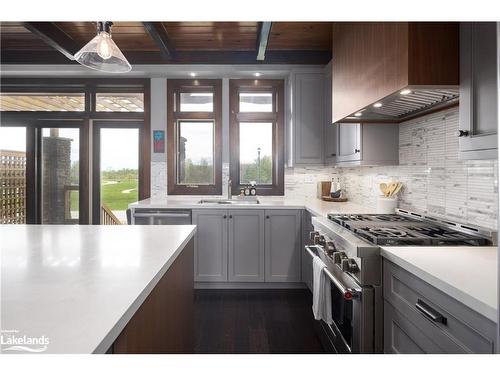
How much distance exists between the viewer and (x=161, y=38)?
3232mm

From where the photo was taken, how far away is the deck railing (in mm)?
4352

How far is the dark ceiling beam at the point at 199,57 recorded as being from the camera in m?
3.78

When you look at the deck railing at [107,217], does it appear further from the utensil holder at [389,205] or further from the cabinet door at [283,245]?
the utensil holder at [389,205]

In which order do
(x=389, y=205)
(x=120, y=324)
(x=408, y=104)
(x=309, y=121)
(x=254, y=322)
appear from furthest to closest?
(x=309, y=121) → (x=254, y=322) → (x=389, y=205) → (x=408, y=104) → (x=120, y=324)

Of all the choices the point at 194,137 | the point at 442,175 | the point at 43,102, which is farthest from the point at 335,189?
the point at 43,102

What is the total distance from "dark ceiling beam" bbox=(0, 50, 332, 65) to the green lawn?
153 centimetres

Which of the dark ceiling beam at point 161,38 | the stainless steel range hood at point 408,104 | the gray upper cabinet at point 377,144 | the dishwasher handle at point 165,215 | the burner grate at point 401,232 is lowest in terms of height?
the dishwasher handle at point 165,215

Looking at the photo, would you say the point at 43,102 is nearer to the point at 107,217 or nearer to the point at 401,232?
the point at 107,217

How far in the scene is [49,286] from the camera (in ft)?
2.95

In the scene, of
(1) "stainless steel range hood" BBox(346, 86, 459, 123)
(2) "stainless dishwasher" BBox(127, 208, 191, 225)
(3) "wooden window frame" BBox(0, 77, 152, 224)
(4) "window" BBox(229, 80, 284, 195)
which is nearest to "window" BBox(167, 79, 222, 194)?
(4) "window" BBox(229, 80, 284, 195)

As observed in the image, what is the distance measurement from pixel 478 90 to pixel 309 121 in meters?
2.58

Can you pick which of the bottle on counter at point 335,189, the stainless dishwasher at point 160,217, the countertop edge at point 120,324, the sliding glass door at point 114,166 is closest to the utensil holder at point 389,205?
the bottle on counter at point 335,189

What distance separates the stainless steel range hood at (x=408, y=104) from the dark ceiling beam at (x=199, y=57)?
1572mm
